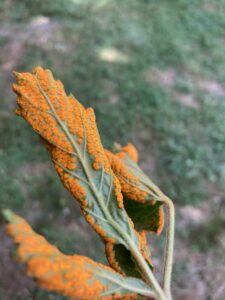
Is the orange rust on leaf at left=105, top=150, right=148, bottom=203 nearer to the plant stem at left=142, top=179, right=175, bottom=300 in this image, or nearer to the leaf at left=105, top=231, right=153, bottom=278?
the plant stem at left=142, top=179, right=175, bottom=300

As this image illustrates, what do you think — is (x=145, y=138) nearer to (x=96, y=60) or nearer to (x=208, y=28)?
(x=96, y=60)

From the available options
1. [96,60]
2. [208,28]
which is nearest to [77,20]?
[96,60]

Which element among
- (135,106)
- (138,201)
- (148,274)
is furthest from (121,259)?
(135,106)

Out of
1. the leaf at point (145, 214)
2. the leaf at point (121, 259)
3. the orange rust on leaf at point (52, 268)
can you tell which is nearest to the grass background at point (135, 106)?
the leaf at point (145, 214)

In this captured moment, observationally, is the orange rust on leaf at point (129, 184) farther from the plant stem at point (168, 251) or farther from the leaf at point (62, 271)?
the leaf at point (62, 271)

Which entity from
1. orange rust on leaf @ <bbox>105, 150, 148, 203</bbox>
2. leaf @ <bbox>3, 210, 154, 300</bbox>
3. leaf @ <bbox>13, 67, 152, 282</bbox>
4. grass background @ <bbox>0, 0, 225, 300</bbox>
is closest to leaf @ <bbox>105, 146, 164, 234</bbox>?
orange rust on leaf @ <bbox>105, 150, 148, 203</bbox>

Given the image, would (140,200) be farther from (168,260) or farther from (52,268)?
(52,268)
